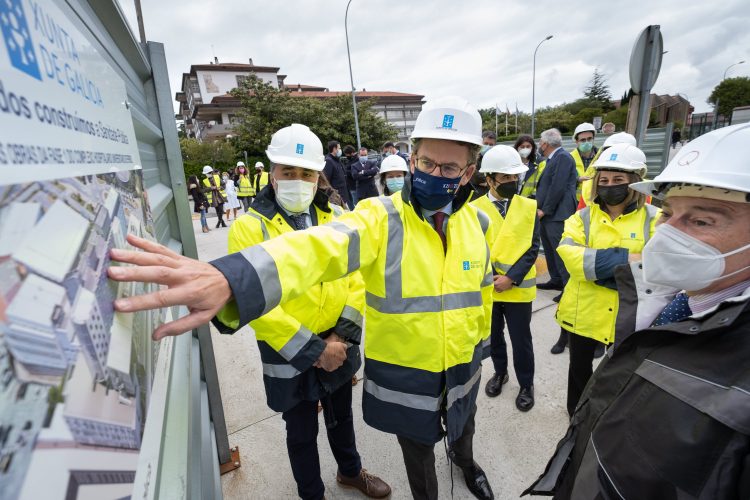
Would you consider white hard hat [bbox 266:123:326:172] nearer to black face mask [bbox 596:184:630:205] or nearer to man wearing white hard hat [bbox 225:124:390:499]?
man wearing white hard hat [bbox 225:124:390:499]

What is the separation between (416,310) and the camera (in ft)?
5.34

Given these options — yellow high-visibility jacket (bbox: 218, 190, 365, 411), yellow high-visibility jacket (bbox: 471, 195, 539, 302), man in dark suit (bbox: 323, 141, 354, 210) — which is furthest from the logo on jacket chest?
man in dark suit (bbox: 323, 141, 354, 210)

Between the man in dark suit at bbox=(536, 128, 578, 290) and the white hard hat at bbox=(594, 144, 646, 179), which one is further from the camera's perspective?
the man in dark suit at bbox=(536, 128, 578, 290)

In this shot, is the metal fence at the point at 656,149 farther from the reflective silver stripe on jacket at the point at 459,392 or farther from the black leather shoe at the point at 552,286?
the reflective silver stripe on jacket at the point at 459,392

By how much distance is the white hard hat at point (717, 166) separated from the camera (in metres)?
1.14

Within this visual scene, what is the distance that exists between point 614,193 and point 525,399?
68.3 inches

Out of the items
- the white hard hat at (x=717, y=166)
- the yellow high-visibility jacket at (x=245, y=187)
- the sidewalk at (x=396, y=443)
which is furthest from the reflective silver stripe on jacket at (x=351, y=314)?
the yellow high-visibility jacket at (x=245, y=187)

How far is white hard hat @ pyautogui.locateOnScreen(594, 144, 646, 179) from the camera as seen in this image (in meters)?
2.51

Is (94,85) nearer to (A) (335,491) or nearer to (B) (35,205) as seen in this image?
(B) (35,205)

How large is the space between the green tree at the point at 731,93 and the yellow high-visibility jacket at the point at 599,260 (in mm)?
51796

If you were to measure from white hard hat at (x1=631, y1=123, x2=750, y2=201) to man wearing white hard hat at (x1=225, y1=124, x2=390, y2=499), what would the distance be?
1.57 metres

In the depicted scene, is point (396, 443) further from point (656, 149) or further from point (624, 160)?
point (656, 149)

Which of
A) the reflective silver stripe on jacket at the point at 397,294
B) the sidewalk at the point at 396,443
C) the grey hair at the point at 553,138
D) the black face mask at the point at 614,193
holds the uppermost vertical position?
the grey hair at the point at 553,138

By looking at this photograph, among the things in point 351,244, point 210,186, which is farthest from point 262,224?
point 210,186
